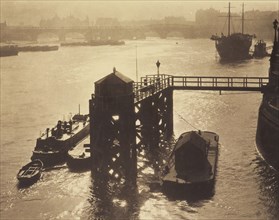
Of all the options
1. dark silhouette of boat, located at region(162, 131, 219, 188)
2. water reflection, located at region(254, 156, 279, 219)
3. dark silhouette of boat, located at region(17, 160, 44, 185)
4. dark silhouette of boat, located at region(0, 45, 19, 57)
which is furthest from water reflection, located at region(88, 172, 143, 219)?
dark silhouette of boat, located at region(0, 45, 19, 57)

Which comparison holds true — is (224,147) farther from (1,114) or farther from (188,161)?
(1,114)

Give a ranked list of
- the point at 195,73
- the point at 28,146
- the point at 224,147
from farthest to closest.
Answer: the point at 195,73 < the point at 28,146 < the point at 224,147

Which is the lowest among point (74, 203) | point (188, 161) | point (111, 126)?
point (74, 203)

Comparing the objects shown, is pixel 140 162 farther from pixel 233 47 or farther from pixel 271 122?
pixel 233 47

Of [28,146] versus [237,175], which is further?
[28,146]

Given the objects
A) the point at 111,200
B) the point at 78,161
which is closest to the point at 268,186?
the point at 111,200

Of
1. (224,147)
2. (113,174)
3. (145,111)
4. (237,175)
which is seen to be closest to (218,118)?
(224,147)
